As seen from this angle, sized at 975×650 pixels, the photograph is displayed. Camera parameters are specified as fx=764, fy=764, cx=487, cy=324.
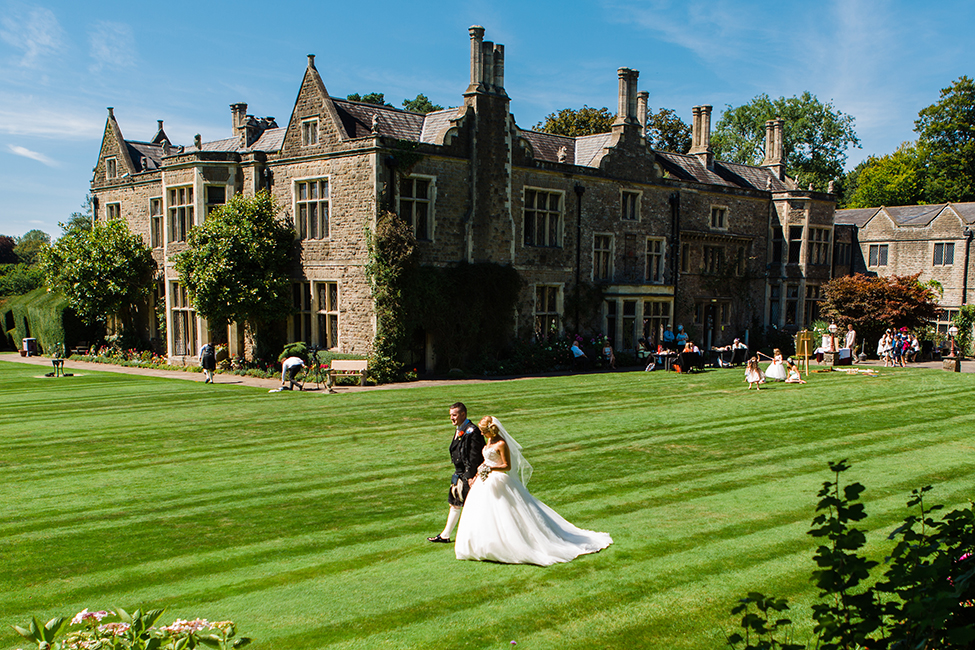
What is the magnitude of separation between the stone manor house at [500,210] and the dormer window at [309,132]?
0.07 metres

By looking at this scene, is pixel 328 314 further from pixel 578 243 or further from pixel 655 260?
pixel 655 260

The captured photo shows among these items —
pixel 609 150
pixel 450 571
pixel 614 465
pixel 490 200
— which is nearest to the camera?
pixel 450 571

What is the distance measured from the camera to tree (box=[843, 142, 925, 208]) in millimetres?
64875

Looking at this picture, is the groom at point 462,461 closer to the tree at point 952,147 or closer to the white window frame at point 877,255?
the white window frame at point 877,255

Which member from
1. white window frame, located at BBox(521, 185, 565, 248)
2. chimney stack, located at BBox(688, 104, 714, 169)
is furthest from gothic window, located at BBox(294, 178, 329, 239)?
chimney stack, located at BBox(688, 104, 714, 169)

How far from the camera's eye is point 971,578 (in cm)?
390

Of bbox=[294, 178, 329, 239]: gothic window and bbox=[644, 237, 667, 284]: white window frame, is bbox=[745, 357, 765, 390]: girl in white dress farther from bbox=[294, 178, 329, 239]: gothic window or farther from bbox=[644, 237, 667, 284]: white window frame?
bbox=[294, 178, 329, 239]: gothic window

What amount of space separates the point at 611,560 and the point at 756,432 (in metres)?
8.81

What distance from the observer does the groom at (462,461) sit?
9.02 meters

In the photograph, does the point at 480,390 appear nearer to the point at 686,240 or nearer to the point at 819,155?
the point at 686,240

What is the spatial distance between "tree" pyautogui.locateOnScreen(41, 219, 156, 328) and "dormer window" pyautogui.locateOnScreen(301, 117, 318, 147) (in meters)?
11.2

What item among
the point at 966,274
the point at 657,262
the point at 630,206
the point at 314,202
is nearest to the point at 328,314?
the point at 314,202

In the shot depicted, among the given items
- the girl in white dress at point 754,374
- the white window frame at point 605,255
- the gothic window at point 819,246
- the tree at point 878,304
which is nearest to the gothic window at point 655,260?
the white window frame at point 605,255

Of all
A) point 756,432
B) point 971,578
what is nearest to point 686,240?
point 756,432
